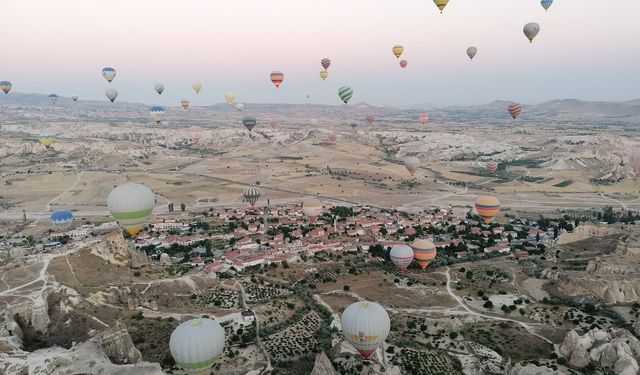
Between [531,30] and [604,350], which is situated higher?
[531,30]

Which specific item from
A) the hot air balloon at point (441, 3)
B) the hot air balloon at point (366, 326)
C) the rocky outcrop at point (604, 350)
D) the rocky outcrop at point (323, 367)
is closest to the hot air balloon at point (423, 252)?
the rocky outcrop at point (604, 350)

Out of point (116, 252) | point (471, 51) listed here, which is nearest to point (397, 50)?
point (471, 51)

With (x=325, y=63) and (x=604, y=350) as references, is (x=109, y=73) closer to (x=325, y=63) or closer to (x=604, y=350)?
(x=325, y=63)

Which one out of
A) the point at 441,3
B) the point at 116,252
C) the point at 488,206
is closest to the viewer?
the point at 116,252

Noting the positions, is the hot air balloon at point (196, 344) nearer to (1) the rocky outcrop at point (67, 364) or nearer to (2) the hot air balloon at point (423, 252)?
(1) the rocky outcrop at point (67, 364)

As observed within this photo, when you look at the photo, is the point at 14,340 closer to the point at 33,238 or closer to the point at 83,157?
the point at 33,238
